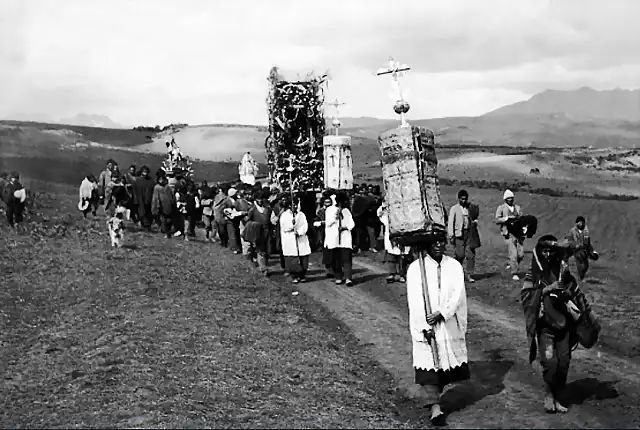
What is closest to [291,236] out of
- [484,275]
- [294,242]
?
[294,242]

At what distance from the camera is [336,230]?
59.4 ft

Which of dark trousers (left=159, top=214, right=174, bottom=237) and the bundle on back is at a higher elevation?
the bundle on back

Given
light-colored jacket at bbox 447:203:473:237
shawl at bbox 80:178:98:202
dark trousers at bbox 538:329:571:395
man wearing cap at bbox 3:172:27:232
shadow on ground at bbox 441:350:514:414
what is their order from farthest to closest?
shawl at bbox 80:178:98:202 → man wearing cap at bbox 3:172:27:232 → light-colored jacket at bbox 447:203:473:237 → shadow on ground at bbox 441:350:514:414 → dark trousers at bbox 538:329:571:395

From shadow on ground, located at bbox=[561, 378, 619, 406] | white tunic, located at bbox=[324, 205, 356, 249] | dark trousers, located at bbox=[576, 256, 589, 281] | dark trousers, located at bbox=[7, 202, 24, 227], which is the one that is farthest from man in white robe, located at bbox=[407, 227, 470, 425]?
dark trousers, located at bbox=[7, 202, 24, 227]

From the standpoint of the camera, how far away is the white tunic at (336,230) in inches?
711

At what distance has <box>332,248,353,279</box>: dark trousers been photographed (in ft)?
59.6

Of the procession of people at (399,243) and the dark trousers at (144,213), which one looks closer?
the procession of people at (399,243)

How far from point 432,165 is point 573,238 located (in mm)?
8762

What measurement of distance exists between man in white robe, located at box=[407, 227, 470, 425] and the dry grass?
0.66 meters

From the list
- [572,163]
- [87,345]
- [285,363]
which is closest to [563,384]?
[285,363]

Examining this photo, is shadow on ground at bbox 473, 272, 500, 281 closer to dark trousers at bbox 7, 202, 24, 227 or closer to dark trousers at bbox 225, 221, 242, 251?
dark trousers at bbox 225, 221, 242, 251

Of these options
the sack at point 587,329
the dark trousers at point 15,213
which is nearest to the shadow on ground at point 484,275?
the sack at point 587,329

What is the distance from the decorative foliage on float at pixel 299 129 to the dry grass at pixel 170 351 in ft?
15.5

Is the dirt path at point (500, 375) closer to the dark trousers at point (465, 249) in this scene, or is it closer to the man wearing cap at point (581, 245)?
the dark trousers at point (465, 249)
